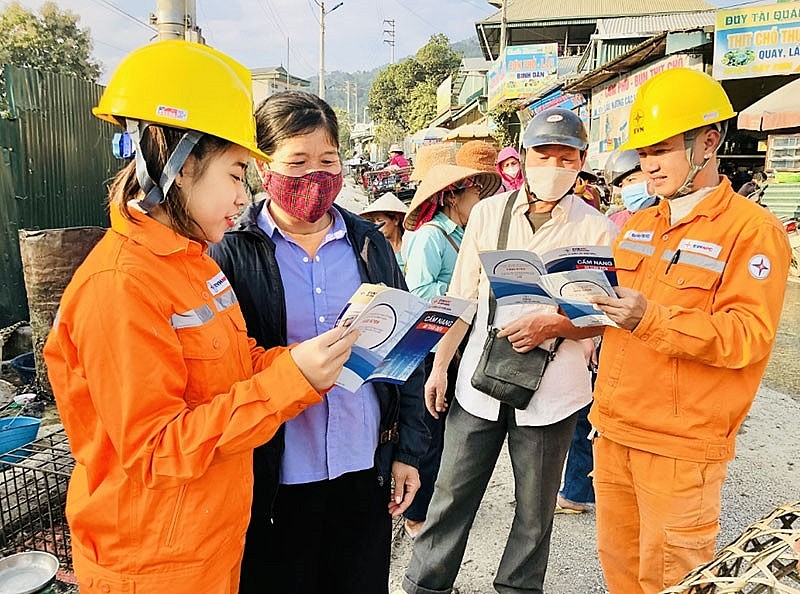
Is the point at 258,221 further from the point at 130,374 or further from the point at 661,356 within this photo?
the point at 661,356

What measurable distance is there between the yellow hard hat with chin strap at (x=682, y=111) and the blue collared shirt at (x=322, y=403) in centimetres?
116

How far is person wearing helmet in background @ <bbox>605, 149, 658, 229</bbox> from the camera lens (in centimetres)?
419

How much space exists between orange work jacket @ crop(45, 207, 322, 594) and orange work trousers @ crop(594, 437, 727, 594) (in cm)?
132

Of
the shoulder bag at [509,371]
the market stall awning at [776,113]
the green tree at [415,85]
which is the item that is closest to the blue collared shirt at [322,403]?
the shoulder bag at [509,371]

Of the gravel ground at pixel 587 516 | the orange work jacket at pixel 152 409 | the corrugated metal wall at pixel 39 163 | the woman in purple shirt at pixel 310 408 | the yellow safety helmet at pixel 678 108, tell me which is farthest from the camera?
the corrugated metal wall at pixel 39 163

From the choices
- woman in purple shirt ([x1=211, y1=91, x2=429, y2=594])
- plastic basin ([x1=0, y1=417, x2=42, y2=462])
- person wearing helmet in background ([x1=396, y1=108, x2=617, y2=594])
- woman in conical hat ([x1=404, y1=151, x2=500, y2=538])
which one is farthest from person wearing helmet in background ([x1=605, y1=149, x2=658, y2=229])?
plastic basin ([x1=0, y1=417, x2=42, y2=462])

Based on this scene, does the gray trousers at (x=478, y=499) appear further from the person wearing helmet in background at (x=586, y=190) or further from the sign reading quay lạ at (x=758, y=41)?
the sign reading quay lạ at (x=758, y=41)

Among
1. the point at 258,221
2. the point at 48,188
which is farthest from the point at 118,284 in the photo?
the point at 48,188

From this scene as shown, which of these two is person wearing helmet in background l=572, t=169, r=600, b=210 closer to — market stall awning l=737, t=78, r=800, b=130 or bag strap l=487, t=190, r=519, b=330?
bag strap l=487, t=190, r=519, b=330

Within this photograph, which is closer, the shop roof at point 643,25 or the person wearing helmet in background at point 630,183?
the person wearing helmet in background at point 630,183

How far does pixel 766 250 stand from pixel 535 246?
33.7 inches

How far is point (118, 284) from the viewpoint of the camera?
124 centimetres

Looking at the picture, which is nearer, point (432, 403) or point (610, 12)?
point (432, 403)

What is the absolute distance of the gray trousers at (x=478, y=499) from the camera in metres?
2.48
